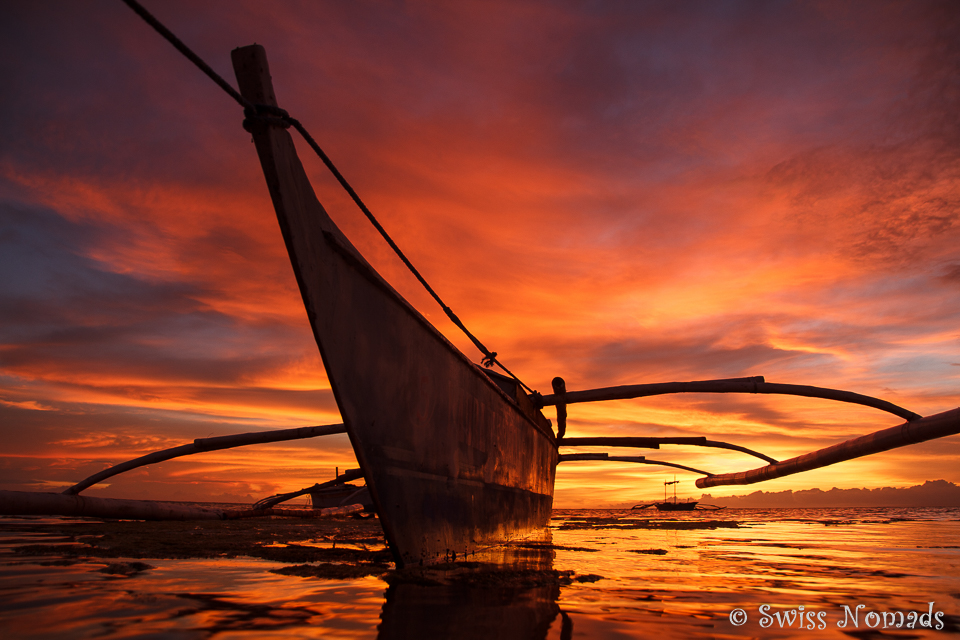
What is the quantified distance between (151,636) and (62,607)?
78 centimetres

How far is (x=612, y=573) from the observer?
3.76 metres

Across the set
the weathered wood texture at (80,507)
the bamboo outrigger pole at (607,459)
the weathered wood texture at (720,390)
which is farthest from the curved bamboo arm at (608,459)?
the weathered wood texture at (80,507)

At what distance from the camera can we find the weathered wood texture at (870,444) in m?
7.20

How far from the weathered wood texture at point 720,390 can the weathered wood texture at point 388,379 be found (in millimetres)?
3624

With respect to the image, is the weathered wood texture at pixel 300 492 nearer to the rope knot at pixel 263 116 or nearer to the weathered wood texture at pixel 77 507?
the weathered wood texture at pixel 77 507

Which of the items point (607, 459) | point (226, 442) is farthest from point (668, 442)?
point (226, 442)

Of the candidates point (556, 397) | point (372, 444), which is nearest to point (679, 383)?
point (556, 397)

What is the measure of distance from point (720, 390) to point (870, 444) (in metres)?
2.63

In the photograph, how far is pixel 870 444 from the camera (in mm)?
8414

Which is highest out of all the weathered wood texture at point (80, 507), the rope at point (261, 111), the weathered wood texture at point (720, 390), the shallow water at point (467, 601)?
the rope at point (261, 111)

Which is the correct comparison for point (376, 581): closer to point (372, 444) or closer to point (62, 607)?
point (372, 444)

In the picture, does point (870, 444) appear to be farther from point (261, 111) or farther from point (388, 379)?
point (261, 111)

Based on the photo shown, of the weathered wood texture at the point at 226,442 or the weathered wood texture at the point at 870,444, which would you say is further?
the weathered wood texture at the point at 226,442

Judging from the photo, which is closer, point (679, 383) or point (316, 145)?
point (316, 145)
